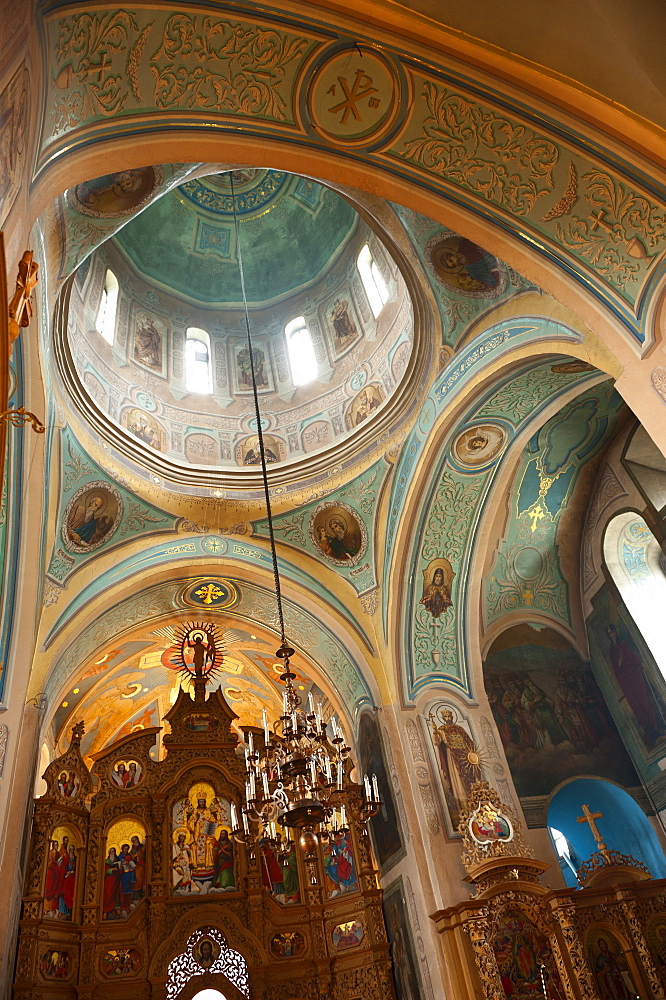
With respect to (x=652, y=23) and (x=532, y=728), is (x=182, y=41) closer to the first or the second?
(x=652, y=23)

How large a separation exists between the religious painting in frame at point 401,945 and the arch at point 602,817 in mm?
2881

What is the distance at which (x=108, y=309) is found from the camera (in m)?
13.2

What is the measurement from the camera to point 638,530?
505 inches

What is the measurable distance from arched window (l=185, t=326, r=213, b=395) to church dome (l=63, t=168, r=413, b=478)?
3 cm

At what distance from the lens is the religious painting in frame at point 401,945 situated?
34.9 ft

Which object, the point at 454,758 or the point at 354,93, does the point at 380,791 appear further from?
the point at 354,93

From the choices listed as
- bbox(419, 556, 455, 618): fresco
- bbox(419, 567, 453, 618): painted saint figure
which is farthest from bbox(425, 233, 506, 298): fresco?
bbox(419, 567, 453, 618): painted saint figure

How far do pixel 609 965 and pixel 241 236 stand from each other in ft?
44.7

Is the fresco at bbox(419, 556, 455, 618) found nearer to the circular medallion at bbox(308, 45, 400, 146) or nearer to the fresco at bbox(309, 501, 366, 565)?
the fresco at bbox(309, 501, 366, 565)

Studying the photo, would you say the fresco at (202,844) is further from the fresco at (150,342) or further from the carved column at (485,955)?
the fresco at (150,342)

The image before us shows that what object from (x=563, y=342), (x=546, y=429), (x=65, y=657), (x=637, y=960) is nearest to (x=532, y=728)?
(x=637, y=960)

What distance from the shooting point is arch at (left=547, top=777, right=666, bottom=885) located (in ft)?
39.6

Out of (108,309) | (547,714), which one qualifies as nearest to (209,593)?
(108,309)

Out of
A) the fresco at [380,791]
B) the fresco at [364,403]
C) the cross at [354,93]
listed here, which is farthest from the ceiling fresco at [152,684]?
the cross at [354,93]
